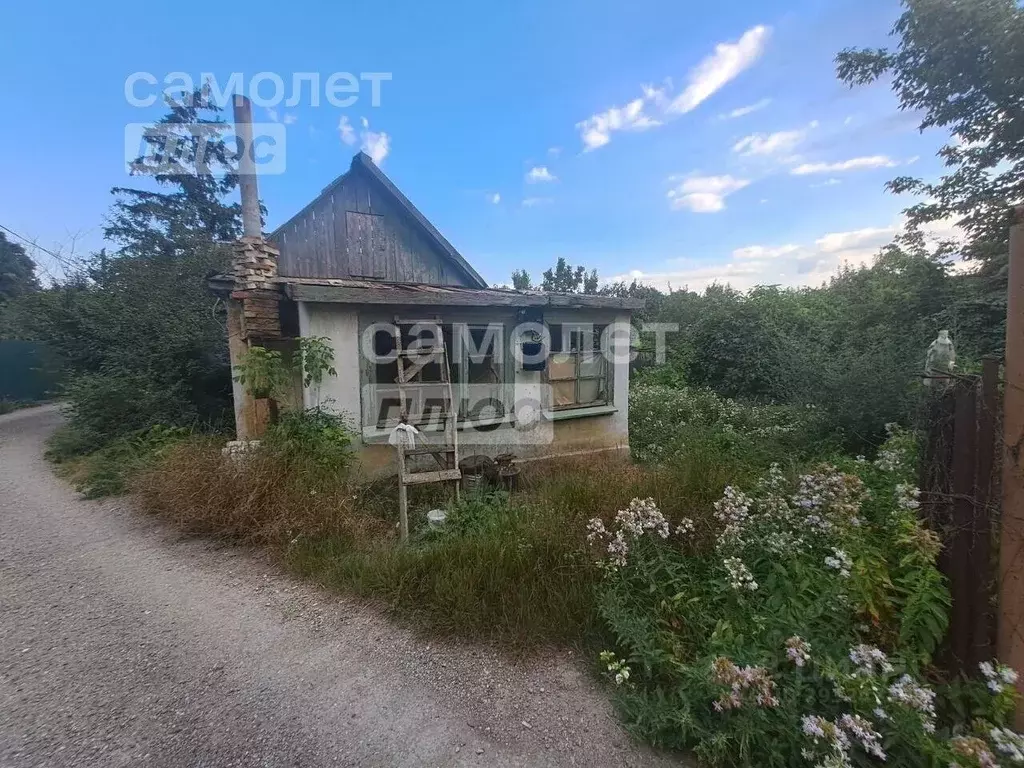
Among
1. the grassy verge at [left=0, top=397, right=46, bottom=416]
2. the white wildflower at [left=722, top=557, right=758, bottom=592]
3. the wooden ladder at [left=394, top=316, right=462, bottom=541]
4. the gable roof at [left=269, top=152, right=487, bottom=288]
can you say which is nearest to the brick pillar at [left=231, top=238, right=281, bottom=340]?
the wooden ladder at [left=394, top=316, right=462, bottom=541]

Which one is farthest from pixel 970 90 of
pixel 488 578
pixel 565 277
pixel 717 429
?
pixel 565 277

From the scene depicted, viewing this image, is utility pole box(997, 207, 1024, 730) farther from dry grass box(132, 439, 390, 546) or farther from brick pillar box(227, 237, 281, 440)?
brick pillar box(227, 237, 281, 440)

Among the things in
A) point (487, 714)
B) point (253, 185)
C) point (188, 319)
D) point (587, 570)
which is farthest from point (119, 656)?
point (188, 319)

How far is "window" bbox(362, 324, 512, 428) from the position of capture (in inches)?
239

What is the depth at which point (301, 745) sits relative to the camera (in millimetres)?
2135

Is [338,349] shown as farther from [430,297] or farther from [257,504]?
[257,504]

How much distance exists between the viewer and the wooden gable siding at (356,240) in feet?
31.6

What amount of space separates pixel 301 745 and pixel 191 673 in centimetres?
104

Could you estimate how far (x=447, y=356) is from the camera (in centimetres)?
649

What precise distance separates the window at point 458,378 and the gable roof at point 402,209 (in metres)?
4.70

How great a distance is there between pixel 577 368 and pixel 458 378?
81.4 inches

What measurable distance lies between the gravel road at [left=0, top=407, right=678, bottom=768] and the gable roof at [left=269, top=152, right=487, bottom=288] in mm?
7488

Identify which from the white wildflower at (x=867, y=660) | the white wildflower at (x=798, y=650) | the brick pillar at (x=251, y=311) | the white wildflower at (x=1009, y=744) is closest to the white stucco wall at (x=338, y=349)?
the brick pillar at (x=251, y=311)

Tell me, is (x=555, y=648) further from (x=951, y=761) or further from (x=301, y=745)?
(x=951, y=761)
